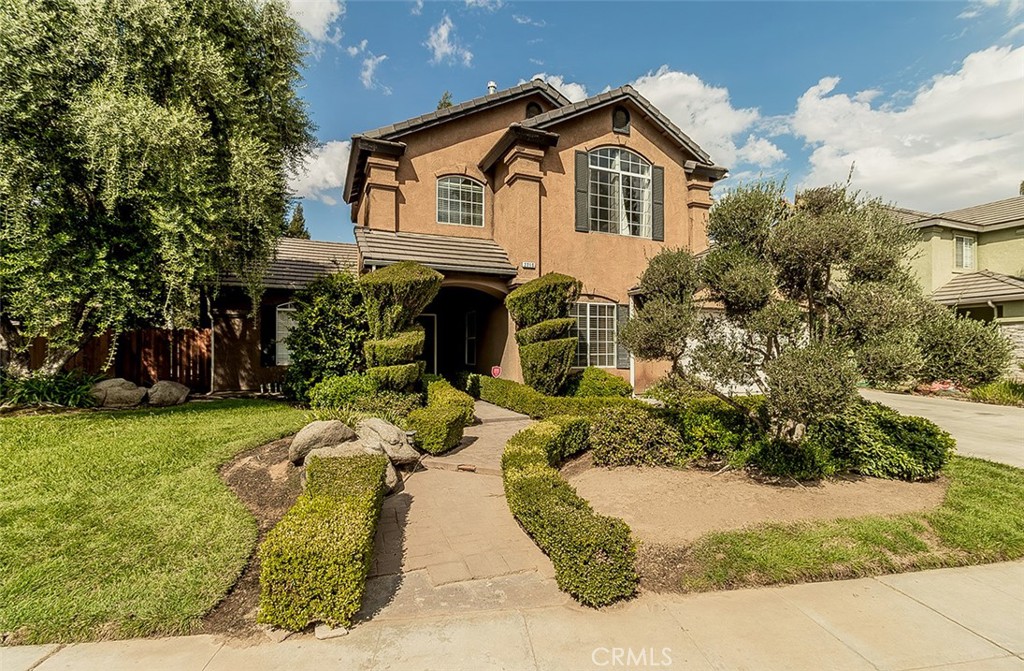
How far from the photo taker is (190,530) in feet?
14.4

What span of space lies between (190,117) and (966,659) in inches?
523

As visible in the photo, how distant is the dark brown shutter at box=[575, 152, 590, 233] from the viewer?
13.8 metres

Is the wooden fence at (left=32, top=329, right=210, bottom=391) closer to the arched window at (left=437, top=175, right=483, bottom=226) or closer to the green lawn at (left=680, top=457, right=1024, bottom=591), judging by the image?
the arched window at (left=437, top=175, right=483, bottom=226)

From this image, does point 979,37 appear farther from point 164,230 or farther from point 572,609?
point 164,230

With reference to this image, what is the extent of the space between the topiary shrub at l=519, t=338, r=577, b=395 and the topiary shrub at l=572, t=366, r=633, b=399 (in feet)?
3.80

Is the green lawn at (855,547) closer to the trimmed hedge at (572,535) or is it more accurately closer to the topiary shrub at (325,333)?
the trimmed hedge at (572,535)

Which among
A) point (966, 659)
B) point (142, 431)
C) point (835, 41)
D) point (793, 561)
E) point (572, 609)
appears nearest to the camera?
point (966, 659)

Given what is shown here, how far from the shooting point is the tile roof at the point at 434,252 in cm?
1181

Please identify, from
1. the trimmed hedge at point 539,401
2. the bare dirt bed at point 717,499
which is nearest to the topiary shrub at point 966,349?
the bare dirt bed at point 717,499

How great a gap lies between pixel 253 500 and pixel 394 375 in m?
4.19

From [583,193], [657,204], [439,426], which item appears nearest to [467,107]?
[583,193]

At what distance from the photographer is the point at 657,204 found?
581 inches

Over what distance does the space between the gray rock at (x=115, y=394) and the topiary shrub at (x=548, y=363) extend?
9.32 meters

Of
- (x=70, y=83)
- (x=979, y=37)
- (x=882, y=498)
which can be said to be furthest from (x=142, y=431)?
(x=979, y=37)
